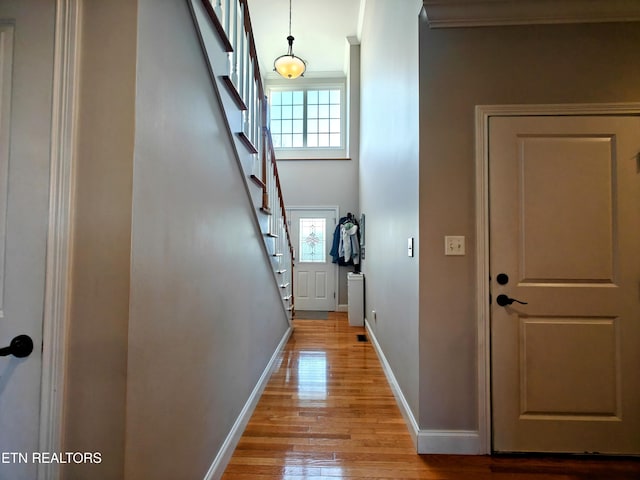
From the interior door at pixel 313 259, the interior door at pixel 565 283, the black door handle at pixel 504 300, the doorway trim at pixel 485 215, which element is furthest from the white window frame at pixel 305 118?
the black door handle at pixel 504 300

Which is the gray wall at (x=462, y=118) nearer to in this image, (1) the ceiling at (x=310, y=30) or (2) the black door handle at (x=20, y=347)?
(2) the black door handle at (x=20, y=347)

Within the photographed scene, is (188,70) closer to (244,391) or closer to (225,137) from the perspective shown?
(225,137)

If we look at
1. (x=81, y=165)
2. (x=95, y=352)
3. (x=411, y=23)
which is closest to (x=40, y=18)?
(x=81, y=165)

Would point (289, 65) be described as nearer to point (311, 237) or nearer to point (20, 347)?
point (311, 237)

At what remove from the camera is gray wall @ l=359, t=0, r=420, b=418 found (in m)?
1.94

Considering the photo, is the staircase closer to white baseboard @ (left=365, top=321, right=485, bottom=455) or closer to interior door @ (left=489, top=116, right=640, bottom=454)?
interior door @ (left=489, top=116, right=640, bottom=454)

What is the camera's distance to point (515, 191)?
5.82ft

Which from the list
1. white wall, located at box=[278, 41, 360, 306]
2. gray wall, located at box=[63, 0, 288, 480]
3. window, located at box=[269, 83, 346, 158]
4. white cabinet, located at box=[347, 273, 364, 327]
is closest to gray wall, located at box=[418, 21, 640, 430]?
gray wall, located at box=[63, 0, 288, 480]

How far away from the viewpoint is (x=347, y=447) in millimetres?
1783

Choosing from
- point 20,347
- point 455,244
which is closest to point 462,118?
point 455,244

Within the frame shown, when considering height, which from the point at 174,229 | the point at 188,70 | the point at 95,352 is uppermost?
the point at 188,70

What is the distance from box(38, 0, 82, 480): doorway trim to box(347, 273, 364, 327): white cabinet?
4058 mm

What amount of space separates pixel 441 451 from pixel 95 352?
1.81 meters

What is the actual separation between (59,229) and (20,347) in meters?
0.33
